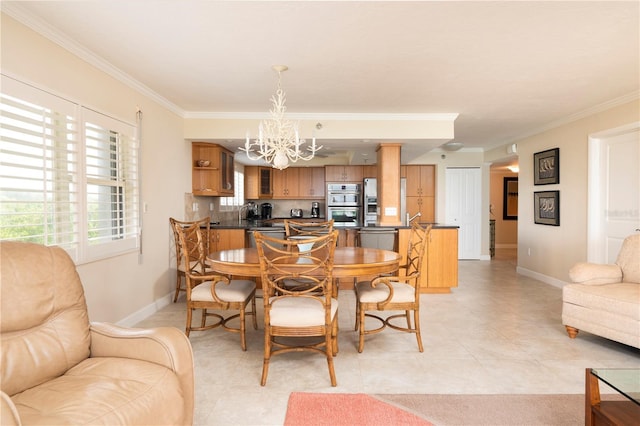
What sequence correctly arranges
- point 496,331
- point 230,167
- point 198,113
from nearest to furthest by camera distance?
point 496,331, point 198,113, point 230,167

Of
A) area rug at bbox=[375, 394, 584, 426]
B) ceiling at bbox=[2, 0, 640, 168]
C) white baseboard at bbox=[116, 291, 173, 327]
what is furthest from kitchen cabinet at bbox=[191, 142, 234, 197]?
area rug at bbox=[375, 394, 584, 426]

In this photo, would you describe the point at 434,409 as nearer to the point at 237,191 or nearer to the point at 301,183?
the point at 237,191

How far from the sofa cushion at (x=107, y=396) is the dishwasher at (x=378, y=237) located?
3.57 meters

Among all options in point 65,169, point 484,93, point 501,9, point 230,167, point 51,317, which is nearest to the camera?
point 51,317

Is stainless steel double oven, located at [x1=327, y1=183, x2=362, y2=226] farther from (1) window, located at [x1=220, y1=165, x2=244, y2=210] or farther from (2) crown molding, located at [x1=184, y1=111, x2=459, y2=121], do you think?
(2) crown molding, located at [x1=184, y1=111, x2=459, y2=121]

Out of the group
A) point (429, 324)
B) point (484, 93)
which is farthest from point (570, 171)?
point (429, 324)

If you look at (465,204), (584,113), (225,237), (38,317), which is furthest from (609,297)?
(465,204)

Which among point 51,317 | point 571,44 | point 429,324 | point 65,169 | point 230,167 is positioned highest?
point 571,44

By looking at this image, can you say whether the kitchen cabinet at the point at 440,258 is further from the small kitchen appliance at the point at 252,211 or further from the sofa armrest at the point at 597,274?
the small kitchen appliance at the point at 252,211

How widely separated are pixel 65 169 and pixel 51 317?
4.77 feet

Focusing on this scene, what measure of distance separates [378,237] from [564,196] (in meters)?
→ 2.69

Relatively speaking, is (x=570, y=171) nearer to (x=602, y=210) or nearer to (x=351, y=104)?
(x=602, y=210)

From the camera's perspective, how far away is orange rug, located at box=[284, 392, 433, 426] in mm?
1926

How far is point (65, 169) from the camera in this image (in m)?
2.62
